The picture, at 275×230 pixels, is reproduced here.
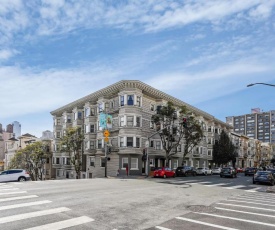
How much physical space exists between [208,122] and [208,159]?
9.14 meters

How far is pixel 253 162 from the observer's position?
366ft

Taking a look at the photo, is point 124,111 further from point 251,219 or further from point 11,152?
point 11,152

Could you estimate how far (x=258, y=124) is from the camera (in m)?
178

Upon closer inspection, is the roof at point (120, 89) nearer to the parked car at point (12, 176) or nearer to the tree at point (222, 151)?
the tree at point (222, 151)

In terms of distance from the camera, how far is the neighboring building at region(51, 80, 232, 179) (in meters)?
42.3

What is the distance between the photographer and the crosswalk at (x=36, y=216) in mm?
8414

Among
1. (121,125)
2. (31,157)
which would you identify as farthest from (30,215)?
(31,157)

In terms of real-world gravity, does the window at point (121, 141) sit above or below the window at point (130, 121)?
below

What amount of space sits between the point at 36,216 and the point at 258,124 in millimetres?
186271

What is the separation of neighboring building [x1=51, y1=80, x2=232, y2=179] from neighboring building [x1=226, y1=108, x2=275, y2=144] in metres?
133

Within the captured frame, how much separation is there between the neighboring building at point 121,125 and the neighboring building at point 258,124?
133 meters

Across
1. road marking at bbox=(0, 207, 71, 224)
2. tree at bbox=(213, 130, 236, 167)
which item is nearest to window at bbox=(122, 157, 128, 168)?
road marking at bbox=(0, 207, 71, 224)

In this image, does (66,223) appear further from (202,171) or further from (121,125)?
(202,171)

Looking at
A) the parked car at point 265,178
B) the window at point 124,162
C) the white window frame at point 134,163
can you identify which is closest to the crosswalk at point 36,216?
the parked car at point 265,178
